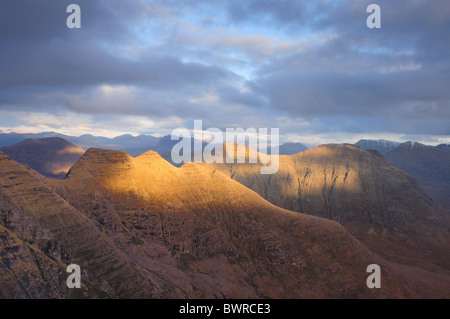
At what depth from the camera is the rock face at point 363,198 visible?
304 ft

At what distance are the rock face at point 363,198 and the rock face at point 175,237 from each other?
1244 inches

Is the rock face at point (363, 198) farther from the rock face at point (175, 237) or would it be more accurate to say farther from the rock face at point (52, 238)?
the rock face at point (52, 238)

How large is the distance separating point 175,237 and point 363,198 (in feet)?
339

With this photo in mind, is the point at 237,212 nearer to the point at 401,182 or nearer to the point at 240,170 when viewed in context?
the point at 240,170

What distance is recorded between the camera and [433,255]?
84938mm

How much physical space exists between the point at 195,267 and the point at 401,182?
120484 millimetres

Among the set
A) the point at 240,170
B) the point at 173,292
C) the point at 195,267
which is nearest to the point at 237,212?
the point at 195,267

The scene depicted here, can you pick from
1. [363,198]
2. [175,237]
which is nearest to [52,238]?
[175,237]

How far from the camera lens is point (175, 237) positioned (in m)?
53.9

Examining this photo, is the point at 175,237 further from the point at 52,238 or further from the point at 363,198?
the point at 363,198

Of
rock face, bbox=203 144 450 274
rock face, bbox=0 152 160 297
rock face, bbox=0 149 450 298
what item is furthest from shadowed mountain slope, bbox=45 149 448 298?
rock face, bbox=203 144 450 274

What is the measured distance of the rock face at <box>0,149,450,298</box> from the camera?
1321 inches

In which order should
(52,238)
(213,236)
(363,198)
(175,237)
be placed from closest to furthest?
(52,238)
(175,237)
(213,236)
(363,198)

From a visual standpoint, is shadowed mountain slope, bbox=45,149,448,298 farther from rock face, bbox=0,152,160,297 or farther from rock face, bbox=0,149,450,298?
rock face, bbox=0,152,160,297
